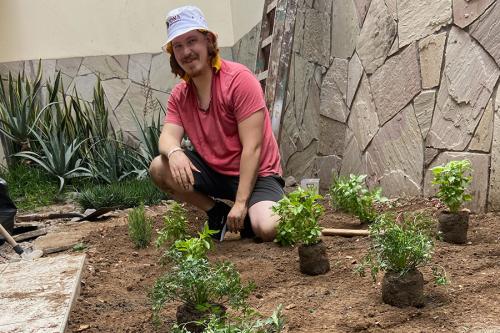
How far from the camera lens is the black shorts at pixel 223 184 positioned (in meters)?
3.58

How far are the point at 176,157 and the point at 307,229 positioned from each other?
1152 mm

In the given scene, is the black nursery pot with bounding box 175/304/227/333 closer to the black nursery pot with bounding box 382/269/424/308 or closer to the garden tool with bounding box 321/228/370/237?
the black nursery pot with bounding box 382/269/424/308

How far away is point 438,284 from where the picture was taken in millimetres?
2123

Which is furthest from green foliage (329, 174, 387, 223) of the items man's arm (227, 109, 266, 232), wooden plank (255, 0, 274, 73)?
wooden plank (255, 0, 274, 73)

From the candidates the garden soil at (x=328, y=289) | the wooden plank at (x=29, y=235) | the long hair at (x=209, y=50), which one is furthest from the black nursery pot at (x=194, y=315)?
the wooden plank at (x=29, y=235)

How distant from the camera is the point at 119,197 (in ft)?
18.4

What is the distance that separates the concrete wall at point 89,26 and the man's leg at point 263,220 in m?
4.33

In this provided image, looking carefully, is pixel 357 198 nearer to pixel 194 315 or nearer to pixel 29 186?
pixel 194 315

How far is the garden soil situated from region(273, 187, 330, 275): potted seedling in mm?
52

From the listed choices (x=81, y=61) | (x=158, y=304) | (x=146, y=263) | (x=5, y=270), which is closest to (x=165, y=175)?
(x=146, y=263)

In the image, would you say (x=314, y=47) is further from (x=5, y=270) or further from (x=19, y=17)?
(x=19, y=17)

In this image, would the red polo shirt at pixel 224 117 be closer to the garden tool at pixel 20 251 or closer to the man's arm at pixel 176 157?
the man's arm at pixel 176 157

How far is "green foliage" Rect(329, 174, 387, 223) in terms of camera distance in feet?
10.8

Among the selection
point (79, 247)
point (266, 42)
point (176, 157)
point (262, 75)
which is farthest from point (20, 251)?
point (266, 42)
